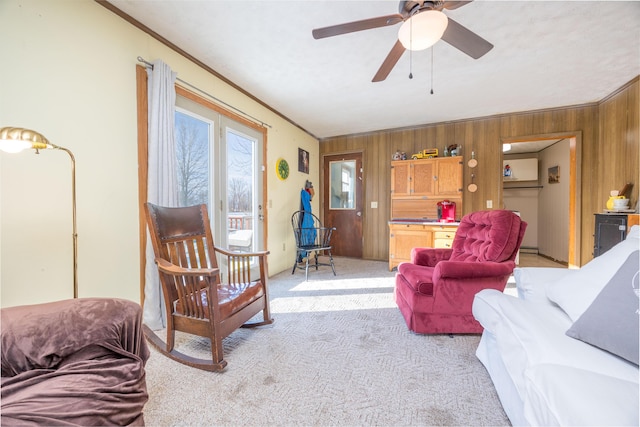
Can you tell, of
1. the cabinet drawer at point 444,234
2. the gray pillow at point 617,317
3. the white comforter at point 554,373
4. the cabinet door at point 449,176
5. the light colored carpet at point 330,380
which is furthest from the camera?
the cabinet door at point 449,176

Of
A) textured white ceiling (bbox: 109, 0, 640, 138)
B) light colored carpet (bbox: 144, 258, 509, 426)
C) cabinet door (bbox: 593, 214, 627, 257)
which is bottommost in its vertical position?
light colored carpet (bbox: 144, 258, 509, 426)

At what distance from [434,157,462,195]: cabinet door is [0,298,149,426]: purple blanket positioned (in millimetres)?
4294

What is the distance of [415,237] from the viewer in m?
3.89

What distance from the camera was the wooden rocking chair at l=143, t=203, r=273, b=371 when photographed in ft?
5.21

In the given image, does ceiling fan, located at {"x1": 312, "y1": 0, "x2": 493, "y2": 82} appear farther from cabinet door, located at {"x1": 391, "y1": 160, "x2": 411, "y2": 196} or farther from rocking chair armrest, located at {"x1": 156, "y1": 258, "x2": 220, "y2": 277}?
cabinet door, located at {"x1": 391, "y1": 160, "x2": 411, "y2": 196}

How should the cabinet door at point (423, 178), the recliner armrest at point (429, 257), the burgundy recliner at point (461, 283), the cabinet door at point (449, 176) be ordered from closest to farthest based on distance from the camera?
the burgundy recliner at point (461, 283), the recliner armrest at point (429, 257), the cabinet door at point (449, 176), the cabinet door at point (423, 178)

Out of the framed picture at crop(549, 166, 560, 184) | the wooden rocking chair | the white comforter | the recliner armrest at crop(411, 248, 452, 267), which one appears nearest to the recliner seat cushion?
the recliner armrest at crop(411, 248, 452, 267)

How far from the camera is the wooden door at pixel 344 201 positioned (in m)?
5.06

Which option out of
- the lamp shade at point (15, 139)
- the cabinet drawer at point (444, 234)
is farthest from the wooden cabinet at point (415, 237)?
the lamp shade at point (15, 139)

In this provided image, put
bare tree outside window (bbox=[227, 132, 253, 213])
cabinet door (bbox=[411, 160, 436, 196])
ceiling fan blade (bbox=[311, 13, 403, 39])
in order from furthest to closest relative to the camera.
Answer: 1. cabinet door (bbox=[411, 160, 436, 196])
2. bare tree outside window (bbox=[227, 132, 253, 213])
3. ceiling fan blade (bbox=[311, 13, 403, 39])

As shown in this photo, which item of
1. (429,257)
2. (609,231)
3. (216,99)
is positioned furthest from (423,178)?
(216,99)

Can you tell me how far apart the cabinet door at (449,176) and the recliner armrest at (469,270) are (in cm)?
246

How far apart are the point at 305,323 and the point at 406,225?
2.39 meters

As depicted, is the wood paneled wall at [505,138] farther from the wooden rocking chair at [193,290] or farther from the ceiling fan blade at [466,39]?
the wooden rocking chair at [193,290]
